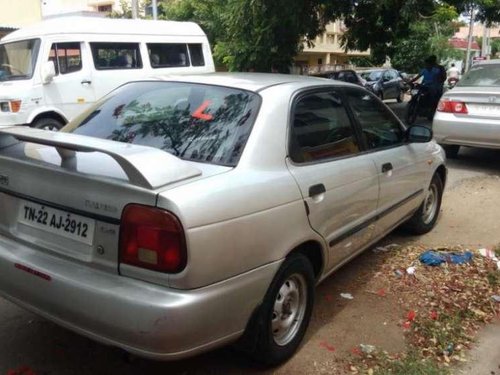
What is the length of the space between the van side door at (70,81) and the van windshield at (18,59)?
11.8 inches

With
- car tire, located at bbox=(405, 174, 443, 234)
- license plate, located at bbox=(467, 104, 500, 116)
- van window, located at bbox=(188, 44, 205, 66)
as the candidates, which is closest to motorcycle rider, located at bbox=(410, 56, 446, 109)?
license plate, located at bbox=(467, 104, 500, 116)

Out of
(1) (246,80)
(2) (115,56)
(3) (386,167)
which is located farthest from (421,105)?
(1) (246,80)

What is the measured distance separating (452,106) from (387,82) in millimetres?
15926

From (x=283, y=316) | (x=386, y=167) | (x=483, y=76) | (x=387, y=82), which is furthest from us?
(x=387, y=82)

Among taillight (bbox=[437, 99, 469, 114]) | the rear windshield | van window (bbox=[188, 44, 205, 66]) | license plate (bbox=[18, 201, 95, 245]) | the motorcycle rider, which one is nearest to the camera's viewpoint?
license plate (bbox=[18, 201, 95, 245])

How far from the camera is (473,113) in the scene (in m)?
7.70

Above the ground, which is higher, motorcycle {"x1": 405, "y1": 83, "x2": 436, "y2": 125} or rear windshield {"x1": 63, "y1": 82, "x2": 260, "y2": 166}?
rear windshield {"x1": 63, "y1": 82, "x2": 260, "y2": 166}

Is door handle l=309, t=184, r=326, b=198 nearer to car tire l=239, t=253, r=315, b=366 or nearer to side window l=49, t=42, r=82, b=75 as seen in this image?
car tire l=239, t=253, r=315, b=366

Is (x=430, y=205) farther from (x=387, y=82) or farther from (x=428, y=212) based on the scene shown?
(x=387, y=82)

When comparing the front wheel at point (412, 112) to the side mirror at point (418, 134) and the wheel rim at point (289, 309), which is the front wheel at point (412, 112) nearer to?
the side mirror at point (418, 134)

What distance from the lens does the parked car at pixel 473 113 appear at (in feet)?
24.6

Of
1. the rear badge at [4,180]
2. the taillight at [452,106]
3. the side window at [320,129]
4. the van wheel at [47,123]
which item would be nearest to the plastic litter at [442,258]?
the side window at [320,129]

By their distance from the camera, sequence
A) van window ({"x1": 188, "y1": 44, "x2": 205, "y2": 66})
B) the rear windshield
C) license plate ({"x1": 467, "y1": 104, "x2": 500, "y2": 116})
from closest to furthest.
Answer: the rear windshield < license plate ({"x1": 467, "y1": 104, "x2": 500, "y2": 116}) < van window ({"x1": 188, "y1": 44, "x2": 205, "y2": 66})

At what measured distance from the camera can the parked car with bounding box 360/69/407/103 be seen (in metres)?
22.9
